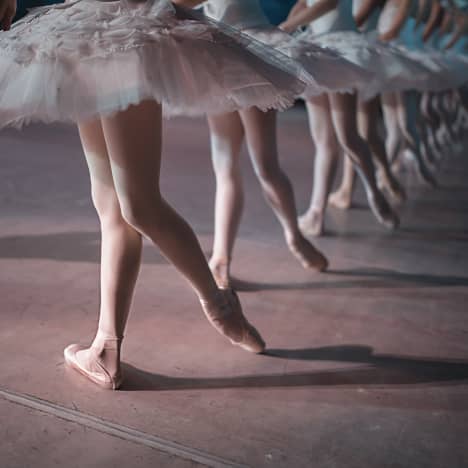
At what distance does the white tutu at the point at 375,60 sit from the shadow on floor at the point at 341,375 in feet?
3.59

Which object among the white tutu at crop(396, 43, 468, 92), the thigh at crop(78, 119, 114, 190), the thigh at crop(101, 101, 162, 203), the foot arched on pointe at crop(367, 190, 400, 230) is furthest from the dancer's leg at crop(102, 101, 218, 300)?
the white tutu at crop(396, 43, 468, 92)

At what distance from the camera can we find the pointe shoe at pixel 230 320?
1.52 m

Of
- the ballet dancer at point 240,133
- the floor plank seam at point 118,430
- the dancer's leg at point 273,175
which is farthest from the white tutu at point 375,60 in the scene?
the floor plank seam at point 118,430

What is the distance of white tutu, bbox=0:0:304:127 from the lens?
4.06ft

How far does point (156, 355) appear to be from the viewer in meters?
1.64

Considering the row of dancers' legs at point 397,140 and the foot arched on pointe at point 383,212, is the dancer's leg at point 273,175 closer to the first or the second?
the row of dancers' legs at point 397,140

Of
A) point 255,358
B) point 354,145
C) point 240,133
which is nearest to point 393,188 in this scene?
point 354,145

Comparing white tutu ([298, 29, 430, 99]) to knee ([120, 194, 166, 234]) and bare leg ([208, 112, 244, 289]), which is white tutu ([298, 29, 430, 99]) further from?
knee ([120, 194, 166, 234])

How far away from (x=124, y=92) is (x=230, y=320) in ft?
1.91

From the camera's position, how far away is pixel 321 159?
2.85m

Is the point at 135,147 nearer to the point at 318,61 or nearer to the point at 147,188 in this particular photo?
the point at 147,188

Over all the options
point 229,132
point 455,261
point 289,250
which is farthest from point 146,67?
point 455,261

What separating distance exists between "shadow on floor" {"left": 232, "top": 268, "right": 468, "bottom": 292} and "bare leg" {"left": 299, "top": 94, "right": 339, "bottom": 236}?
1.59 ft

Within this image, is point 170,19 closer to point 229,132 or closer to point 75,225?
point 229,132
